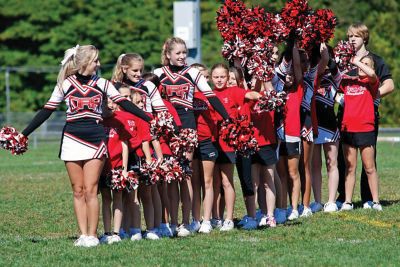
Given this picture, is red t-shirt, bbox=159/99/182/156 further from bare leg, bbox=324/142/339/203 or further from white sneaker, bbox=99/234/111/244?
bare leg, bbox=324/142/339/203

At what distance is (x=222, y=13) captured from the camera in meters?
11.2

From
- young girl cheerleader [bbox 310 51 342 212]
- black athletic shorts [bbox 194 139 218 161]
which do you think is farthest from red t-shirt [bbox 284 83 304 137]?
black athletic shorts [bbox 194 139 218 161]

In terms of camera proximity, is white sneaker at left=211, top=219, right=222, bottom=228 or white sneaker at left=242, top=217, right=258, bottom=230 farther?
white sneaker at left=211, top=219, right=222, bottom=228

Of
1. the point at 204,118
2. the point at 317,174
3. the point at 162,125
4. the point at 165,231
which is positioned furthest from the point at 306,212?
the point at 162,125

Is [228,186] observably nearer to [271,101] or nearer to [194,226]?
[194,226]

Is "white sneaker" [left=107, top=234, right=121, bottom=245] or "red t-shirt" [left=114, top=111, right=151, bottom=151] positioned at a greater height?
"red t-shirt" [left=114, top=111, right=151, bottom=151]

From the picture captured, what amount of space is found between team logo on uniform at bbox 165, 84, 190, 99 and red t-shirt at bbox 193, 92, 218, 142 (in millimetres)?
272

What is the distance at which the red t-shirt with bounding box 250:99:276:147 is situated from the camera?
37.3 feet

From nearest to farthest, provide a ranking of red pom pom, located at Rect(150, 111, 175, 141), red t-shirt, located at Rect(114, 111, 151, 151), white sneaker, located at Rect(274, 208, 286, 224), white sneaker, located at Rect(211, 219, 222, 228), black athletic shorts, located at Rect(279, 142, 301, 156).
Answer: red pom pom, located at Rect(150, 111, 175, 141) → red t-shirt, located at Rect(114, 111, 151, 151) → white sneaker, located at Rect(211, 219, 222, 228) → white sneaker, located at Rect(274, 208, 286, 224) → black athletic shorts, located at Rect(279, 142, 301, 156)

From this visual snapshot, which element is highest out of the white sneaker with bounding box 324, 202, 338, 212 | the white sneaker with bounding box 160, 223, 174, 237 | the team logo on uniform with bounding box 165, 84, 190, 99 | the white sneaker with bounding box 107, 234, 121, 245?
the team logo on uniform with bounding box 165, 84, 190, 99

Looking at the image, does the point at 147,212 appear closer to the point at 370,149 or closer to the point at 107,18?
the point at 370,149

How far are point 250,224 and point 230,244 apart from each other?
56.9 inches

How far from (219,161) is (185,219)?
0.77 meters

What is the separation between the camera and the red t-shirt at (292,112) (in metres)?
11.8
